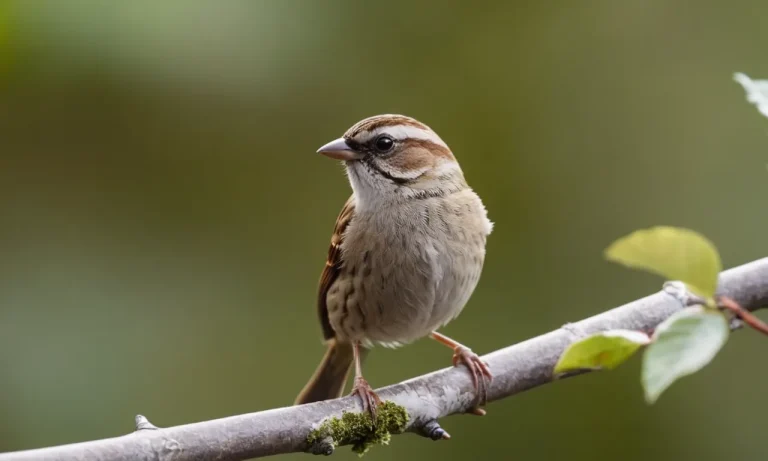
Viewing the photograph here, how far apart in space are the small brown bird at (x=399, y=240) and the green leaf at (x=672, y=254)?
1.80 meters

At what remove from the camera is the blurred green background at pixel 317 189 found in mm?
4504

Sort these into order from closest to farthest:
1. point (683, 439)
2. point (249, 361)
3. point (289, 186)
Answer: point (683, 439)
point (249, 361)
point (289, 186)

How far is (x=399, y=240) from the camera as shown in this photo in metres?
2.94

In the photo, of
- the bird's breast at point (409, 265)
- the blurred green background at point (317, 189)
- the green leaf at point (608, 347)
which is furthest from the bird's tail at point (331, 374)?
the green leaf at point (608, 347)

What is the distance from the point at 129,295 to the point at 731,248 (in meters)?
3.27

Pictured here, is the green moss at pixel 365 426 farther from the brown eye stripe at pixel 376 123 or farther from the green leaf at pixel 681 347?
the green leaf at pixel 681 347

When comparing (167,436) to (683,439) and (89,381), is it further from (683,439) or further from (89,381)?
(683,439)

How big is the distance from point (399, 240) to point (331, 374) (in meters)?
0.82

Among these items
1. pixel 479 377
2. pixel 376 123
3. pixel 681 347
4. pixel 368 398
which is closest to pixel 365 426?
pixel 368 398

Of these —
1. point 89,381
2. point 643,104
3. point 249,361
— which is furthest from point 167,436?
point 643,104

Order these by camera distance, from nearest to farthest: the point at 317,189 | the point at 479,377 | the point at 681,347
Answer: the point at 681,347
the point at 479,377
the point at 317,189

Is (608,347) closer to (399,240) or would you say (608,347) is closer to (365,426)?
(365,426)

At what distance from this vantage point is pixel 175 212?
17.1ft

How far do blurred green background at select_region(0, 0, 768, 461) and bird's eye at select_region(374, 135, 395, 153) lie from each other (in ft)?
5.00
